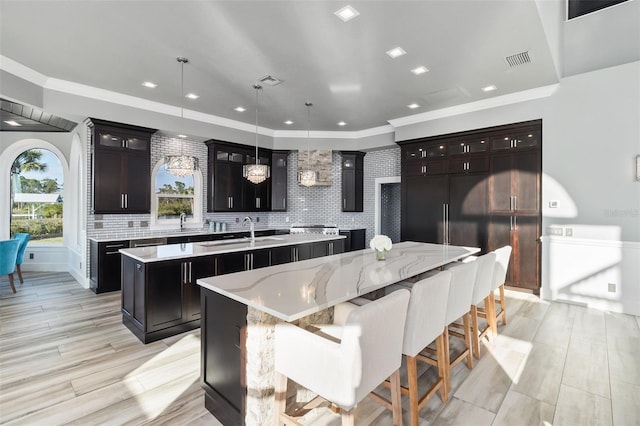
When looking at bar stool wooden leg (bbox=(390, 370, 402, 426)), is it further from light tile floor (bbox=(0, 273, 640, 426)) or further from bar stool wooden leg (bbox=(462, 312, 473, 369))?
bar stool wooden leg (bbox=(462, 312, 473, 369))

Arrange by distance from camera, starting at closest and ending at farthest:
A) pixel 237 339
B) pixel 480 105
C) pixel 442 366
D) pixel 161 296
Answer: pixel 237 339
pixel 442 366
pixel 161 296
pixel 480 105

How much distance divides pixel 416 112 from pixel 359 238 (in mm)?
3182

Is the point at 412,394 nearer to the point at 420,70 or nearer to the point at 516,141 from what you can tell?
the point at 420,70

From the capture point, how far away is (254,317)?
176 cm

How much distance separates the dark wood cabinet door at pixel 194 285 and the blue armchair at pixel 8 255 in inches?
137

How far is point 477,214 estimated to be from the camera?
5.42 meters

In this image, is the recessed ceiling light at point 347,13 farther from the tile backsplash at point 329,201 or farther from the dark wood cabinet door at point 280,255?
the tile backsplash at point 329,201

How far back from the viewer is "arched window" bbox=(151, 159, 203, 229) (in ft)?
19.7

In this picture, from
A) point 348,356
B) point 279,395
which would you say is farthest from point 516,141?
point 279,395

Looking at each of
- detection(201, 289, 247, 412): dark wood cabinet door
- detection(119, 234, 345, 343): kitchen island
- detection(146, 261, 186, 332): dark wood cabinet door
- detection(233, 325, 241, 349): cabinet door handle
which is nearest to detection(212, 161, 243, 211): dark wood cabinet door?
detection(119, 234, 345, 343): kitchen island

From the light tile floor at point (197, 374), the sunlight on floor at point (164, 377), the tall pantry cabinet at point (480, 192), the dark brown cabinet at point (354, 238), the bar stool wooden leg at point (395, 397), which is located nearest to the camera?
the bar stool wooden leg at point (395, 397)

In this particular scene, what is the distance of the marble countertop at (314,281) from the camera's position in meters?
1.65

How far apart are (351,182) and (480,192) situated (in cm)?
307

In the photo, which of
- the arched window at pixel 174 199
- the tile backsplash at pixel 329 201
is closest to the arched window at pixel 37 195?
the arched window at pixel 174 199
